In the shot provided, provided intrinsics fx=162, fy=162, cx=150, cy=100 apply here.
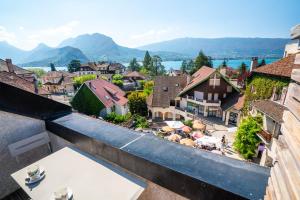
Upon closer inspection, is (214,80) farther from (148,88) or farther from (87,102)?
(148,88)

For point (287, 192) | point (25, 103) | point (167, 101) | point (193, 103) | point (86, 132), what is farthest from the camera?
point (167, 101)

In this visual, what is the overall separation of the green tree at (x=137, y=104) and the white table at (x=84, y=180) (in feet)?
77.2

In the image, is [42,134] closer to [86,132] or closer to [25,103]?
[25,103]

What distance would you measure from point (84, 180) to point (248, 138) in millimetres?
13670

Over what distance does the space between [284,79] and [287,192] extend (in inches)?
573

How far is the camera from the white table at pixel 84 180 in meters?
1.41

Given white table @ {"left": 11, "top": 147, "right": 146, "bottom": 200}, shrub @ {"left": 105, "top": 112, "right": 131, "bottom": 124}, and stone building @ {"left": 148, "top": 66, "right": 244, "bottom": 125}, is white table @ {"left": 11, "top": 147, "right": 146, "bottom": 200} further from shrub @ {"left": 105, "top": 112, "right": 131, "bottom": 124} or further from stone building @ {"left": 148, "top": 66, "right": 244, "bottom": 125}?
stone building @ {"left": 148, "top": 66, "right": 244, "bottom": 125}

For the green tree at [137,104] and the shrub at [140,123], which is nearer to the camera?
the shrub at [140,123]

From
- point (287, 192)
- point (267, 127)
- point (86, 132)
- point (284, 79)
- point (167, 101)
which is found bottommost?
point (167, 101)

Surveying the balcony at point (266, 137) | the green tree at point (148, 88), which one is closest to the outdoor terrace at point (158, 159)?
the balcony at point (266, 137)

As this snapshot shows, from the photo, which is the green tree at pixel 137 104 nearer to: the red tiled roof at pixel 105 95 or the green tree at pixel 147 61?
the red tiled roof at pixel 105 95

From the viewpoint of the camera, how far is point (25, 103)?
97.7 inches

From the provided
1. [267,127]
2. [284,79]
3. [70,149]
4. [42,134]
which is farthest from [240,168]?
[284,79]

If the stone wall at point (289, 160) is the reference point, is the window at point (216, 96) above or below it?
below
